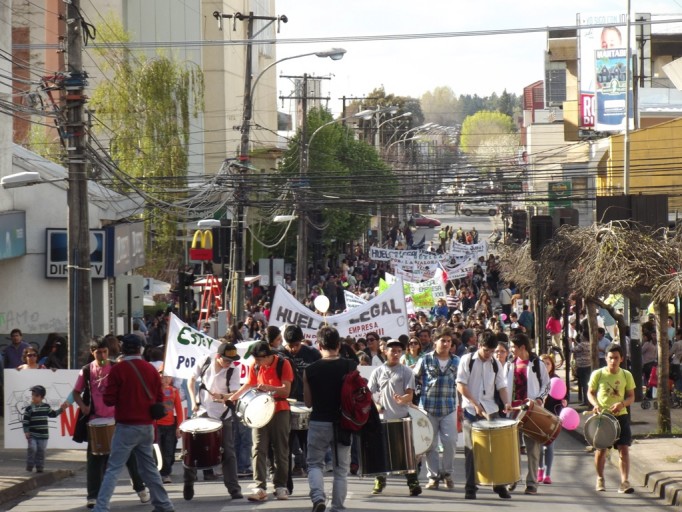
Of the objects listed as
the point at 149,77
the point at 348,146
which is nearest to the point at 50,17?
the point at 149,77

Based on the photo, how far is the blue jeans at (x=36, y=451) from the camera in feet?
50.9

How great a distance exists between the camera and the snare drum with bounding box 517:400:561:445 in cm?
1281

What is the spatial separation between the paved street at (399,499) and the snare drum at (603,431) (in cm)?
53

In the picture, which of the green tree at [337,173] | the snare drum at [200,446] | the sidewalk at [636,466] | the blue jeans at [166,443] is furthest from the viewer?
the green tree at [337,173]

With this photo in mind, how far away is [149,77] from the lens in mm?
46219

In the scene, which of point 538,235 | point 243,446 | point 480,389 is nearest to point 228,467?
point 243,446

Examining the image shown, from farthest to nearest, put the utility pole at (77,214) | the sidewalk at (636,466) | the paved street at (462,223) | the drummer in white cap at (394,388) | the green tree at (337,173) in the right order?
the paved street at (462,223) → the green tree at (337,173) → the utility pole at (77,214) → the sidewalk at (636,466) → the drummer in white cap at (394,388)

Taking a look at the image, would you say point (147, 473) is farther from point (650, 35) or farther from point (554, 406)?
point (650, 35)

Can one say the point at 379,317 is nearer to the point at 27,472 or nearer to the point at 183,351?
the point at 183,351

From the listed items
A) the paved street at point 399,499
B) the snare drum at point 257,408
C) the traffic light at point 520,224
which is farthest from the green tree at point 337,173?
the snare drum at point 257,408

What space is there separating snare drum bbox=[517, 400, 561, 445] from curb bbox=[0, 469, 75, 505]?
5456 millimetres

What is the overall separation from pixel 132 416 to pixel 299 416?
2.03 meters

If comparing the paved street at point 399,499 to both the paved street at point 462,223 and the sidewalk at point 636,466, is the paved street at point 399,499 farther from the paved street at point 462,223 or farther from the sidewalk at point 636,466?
the paved street at point 462,223

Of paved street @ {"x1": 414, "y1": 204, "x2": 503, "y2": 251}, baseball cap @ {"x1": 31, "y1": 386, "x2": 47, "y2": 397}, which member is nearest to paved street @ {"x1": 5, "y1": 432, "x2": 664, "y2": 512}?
baseball cap @ {"x1": 31, "y1": 386, "x2": 47, "y2": 397}
